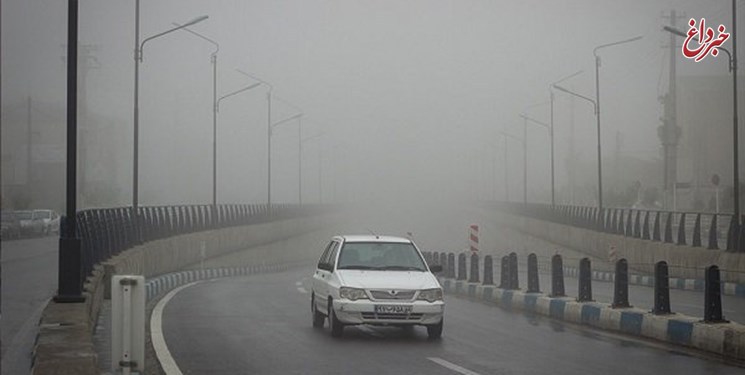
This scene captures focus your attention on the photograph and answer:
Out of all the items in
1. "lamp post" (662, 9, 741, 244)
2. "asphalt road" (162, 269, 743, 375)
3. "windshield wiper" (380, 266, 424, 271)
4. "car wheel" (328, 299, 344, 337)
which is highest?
"lamp post" (662, 9, 741, 244)

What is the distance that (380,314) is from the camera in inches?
604

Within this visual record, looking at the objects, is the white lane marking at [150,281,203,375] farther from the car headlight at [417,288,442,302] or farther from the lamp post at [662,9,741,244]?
the lamp post at [662,9,741,244]

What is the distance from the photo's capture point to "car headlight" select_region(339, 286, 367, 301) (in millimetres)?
15391

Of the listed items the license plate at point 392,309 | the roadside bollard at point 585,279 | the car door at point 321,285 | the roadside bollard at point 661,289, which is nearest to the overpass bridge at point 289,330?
the license plate at point 392,309

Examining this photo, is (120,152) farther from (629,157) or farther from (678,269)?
(629,157)

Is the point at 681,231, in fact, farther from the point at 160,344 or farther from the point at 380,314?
the point at 160,344

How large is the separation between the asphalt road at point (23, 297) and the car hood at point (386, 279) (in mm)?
4461

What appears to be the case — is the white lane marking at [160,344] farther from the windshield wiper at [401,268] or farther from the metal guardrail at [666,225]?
the metal guardrail at [666,225]

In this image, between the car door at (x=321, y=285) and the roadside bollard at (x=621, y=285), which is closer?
the car door at (x=321, y=285)

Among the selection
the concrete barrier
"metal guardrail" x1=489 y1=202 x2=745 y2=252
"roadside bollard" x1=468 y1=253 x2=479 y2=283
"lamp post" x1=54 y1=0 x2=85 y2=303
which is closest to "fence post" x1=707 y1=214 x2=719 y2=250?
"metal guardrail" x1=489 y1=202 x2=745 y2=252

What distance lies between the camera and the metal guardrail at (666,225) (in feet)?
108

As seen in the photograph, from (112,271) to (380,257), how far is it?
6.35 m

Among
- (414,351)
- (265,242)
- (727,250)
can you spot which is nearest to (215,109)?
(265,242)

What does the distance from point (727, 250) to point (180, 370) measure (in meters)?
23.8
